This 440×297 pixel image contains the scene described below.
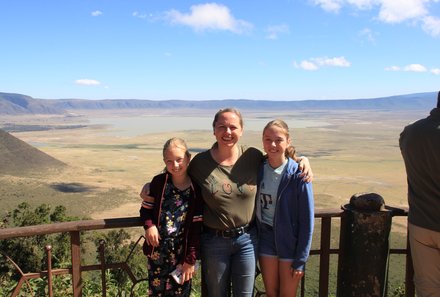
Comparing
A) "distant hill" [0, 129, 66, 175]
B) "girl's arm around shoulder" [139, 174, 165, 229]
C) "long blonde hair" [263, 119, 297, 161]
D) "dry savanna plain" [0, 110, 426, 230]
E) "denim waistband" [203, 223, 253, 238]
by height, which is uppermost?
"long blonde hair" [263, 119, 297, 161]

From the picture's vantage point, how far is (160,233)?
10.3ft

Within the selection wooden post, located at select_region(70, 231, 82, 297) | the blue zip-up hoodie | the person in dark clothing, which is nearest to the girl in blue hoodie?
the blue zip-up hoodie

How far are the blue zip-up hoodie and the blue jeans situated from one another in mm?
208

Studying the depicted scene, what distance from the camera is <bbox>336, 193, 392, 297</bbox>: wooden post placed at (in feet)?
10.8

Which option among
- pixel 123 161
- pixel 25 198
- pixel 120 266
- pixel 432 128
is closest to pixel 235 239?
pixel 120 266

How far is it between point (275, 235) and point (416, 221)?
957mm

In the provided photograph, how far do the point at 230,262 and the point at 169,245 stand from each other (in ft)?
1.51

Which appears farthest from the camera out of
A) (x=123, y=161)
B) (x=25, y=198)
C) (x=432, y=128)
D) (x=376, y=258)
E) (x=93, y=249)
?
(x=123, y=161)

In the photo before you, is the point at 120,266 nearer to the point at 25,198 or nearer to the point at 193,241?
the point at 193,241

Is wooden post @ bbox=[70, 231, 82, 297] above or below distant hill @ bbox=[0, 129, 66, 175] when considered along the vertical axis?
above

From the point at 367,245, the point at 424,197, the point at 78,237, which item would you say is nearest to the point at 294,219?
the point at 367,245

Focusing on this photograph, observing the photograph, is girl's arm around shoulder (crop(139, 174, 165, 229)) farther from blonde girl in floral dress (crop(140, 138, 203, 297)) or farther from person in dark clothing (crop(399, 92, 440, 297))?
person in dark clothing (crop(399, 92, 440, 297))

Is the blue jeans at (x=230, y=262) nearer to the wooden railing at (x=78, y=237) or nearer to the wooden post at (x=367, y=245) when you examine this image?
the wooden railing at (x=78, y=237)

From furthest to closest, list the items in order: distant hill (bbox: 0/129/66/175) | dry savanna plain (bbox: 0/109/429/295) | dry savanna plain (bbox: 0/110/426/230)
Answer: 1. distant hill (bbox: 0/129/66/175)
2. dry savanna plain (bbox: 0/110/426/230)
3. dry savanna plain (bbox: 0/109/429/295)
